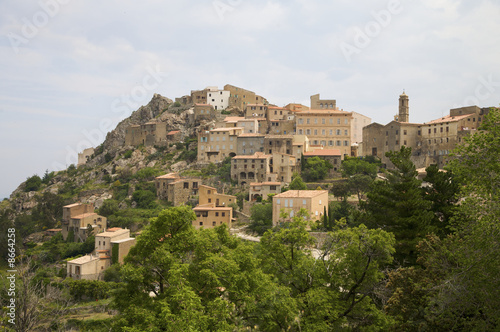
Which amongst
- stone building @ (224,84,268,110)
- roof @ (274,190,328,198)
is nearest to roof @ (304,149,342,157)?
roof @ (274,190,328,198)

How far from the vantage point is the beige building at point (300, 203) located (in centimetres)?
4803

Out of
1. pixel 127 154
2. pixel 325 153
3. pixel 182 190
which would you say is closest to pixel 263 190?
pixel 182 190

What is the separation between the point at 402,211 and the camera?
2609cm

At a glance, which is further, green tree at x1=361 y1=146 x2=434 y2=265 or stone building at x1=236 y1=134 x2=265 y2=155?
stone building at x1=236 y1=134 x2=265 y2=155

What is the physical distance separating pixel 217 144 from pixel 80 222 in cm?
2568

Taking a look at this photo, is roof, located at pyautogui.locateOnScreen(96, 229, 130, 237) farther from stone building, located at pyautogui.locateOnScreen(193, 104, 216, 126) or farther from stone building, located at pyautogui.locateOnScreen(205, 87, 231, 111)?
stone building, located at pyautogui.locateOnScreen(205, 87, 231, 111)

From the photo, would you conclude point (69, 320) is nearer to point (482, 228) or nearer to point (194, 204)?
point (194, 204)

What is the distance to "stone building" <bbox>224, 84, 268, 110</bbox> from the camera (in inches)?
3709

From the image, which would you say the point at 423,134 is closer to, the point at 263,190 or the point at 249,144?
the point at 249,144

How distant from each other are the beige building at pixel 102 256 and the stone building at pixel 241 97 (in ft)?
151

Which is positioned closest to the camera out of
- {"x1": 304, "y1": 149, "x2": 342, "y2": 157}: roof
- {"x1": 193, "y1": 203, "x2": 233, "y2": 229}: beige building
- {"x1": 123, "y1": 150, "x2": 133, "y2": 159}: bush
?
{"x1": 193, "y1": 203, "x2": 233, "y2": 229}: beige building

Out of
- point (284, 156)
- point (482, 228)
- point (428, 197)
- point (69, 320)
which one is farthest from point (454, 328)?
point (284, 156)

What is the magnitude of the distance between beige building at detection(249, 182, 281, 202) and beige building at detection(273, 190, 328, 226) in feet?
27.4

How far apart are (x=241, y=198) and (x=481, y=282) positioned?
156 ft
